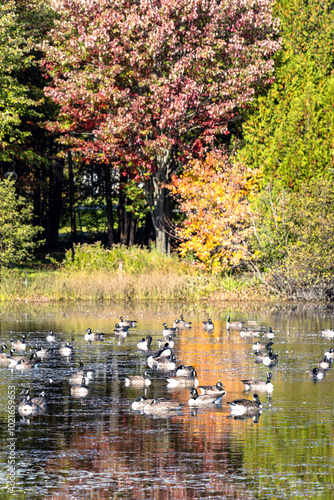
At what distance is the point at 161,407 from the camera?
15.0 metres

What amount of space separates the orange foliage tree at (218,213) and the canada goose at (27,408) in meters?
21.2

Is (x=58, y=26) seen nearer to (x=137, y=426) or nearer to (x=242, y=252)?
(x=242, y=252)

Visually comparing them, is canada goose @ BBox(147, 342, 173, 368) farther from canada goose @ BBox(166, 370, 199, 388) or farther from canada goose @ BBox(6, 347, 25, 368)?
canada goose @ BBox(6, 347, 25, 368)

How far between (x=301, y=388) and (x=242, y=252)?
751 inches

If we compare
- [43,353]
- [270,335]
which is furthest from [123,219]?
[43,353]

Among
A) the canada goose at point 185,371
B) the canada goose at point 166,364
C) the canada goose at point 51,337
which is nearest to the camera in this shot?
the canada goose at point 185,371

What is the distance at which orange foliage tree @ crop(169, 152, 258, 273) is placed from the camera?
1416 inches

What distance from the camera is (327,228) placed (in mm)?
32812

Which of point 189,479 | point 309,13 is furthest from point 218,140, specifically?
point 189,479

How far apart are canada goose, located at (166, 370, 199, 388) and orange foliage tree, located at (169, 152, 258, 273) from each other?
17.9 meters

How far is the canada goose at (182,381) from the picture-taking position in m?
17.6

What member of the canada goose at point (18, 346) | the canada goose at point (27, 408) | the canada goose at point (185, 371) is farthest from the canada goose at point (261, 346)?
the canada goose at point (27, 408)

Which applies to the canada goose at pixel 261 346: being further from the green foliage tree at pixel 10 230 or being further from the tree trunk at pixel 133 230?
the tree trunk at pixel 133 230

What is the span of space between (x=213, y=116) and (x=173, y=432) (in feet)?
90.0
